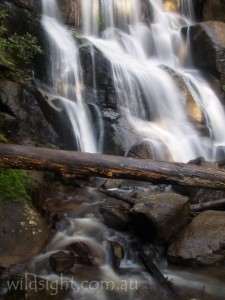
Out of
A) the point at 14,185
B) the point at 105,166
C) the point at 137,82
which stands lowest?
the point at 14,185

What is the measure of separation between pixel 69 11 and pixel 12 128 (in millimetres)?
8079

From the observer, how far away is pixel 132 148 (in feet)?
29.8

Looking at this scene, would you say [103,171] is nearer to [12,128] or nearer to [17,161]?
[17,161]

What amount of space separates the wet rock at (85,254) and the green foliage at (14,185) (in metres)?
1.14

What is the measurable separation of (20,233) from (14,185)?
35.1 inches

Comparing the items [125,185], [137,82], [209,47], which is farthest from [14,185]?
[209,47]

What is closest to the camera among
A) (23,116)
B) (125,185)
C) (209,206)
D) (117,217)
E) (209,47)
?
(117,217)

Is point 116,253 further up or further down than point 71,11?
further down

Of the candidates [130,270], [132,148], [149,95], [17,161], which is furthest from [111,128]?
[17,161]

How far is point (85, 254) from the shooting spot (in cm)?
476

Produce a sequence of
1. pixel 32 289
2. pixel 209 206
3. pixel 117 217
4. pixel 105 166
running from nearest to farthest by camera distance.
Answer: pixel 32 289 < pixel 105 166 < pixel 117 217 < pixel 209 206

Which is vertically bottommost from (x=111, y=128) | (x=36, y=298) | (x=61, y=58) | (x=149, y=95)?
(x=36, y=298)

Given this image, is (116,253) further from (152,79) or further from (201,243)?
(152,79)

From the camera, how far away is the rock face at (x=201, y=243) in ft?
15.8
